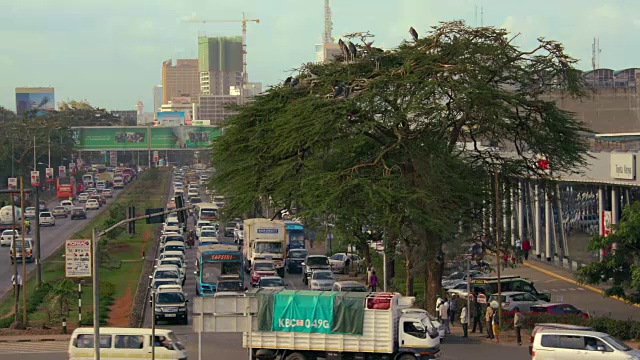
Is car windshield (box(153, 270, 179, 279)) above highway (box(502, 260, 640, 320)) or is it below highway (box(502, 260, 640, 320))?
above

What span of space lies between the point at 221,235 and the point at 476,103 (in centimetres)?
5210

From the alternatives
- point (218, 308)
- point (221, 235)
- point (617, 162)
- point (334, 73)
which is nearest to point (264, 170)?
point (334, 73)

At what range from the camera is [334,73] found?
5562 centimetres

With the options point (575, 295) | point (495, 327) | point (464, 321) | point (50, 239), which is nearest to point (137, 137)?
point (50, 239)

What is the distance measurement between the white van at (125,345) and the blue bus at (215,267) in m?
21.5

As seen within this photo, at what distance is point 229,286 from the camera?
182 ft

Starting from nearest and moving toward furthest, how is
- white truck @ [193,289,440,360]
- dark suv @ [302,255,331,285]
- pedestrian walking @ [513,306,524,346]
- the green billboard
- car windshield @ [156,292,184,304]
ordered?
1. white truck @ [193,289,440,360]
2. pedestrian walking @ [513,306,524,346]
3. car windshield @ [156,292,184,304]
4. dark suv @ [302,255,331,285]
5. the green billboard

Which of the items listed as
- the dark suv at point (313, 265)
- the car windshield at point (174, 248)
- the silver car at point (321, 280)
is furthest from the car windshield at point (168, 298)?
the car windshield at point (174, 248)

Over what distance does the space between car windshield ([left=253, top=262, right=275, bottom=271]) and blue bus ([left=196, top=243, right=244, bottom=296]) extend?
4.23 meters

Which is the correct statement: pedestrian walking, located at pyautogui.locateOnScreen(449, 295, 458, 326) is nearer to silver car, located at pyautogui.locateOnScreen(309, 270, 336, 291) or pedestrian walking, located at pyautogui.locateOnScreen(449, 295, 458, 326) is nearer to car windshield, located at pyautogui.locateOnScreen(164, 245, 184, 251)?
silver car, located at pyautogui.locateOnScreen(309, 270, 336, 291)

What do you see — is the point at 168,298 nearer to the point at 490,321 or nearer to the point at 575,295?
the point at 490,321

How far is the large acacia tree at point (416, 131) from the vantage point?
50125mm

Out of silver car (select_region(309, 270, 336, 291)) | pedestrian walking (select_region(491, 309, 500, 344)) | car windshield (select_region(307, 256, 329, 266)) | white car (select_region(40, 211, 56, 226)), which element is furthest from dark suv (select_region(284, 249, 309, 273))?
white car (select_region(40, 211, 56, 226))

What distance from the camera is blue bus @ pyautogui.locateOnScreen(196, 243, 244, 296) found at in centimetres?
5916
